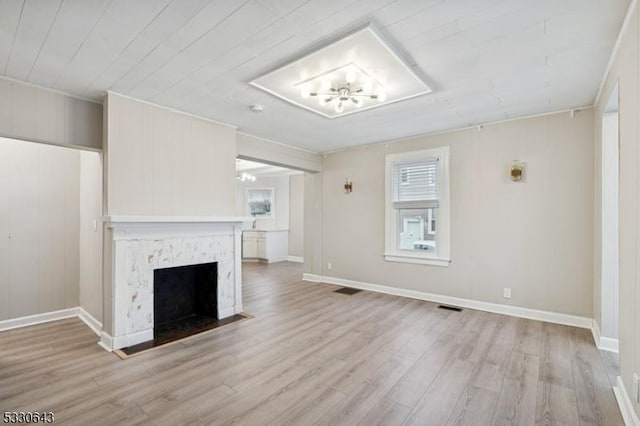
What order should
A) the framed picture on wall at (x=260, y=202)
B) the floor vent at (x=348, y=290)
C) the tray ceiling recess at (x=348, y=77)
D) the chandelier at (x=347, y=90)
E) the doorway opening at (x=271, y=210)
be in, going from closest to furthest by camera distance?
the tray ceiling recess at (x=348, y=77) < the chandelier at (x=347, y=90) < the floor vent at (x=348, y=290) < the doorway opening at (x=271, y=210) < the framed picture on wall at (x=260, y=202)

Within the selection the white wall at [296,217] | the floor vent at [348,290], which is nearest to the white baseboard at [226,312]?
the floor vent at [348,290]

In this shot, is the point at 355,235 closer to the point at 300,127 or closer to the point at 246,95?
the point at 300,127

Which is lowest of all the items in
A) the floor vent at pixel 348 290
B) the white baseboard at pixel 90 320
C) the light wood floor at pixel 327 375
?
the floor vent at pixel 348 290

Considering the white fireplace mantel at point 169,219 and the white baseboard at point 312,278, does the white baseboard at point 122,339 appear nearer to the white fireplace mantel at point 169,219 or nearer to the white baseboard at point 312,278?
the white fireplace mantel at point 169,219

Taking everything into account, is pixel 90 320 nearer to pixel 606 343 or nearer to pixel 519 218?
pixel 519 218

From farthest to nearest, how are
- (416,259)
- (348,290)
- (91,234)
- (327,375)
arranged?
1. (348,290)
2. (416,259)
3. (91,234)
4. (327,375)

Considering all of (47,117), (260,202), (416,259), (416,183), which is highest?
(47,117)

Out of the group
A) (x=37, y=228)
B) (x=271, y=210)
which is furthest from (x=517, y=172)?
(x=271, y=210)

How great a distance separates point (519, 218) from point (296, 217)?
6.05m

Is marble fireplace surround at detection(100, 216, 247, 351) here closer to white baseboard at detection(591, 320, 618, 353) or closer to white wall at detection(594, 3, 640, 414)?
white wall at detection(594, 3, 640, 414)

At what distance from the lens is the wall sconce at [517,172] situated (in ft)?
12.7

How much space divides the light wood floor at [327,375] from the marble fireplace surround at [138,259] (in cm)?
31

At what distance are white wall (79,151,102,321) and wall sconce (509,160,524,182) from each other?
4.91 meters

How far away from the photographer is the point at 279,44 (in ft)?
7.30
